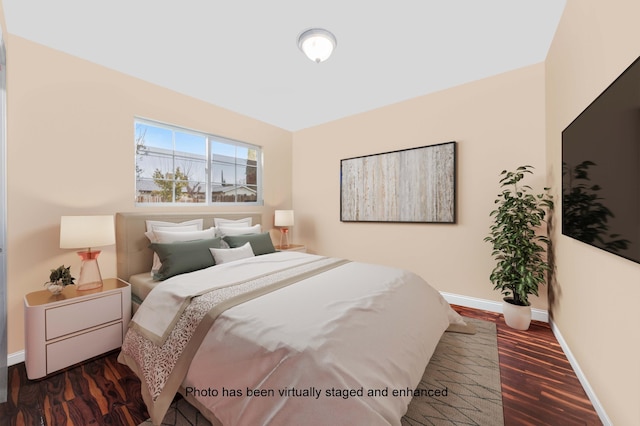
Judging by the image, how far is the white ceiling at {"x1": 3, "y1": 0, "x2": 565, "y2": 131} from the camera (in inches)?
73.0

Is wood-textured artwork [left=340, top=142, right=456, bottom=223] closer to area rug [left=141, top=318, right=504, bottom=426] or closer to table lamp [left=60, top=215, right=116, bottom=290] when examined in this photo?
area rug [left=141, top=318, right=504, bottom=426]

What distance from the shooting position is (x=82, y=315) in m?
2.01

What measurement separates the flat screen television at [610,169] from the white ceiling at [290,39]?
1.08m

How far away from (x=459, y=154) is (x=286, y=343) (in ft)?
9.66

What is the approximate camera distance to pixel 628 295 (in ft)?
4.03

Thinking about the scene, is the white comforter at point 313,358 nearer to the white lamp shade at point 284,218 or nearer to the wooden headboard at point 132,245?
the wooden headboard at point 132,245

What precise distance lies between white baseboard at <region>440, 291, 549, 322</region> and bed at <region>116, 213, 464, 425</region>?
36.9 inches

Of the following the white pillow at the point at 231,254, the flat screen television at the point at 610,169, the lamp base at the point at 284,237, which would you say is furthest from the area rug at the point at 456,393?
the lamp base at the point at 284,237

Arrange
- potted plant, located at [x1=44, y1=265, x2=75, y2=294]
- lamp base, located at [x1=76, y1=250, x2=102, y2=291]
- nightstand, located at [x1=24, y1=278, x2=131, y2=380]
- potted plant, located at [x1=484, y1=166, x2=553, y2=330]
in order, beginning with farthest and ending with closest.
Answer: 1. potted plant, located at [x1=484, y1=166, x2=553, y2=330]
2. lamp base, located at [x1=76, y1=250, x2=102, y2=291]
3. potted plant, located at [x1=44, y1=265, x2=75, y2=294]
4. nightstand, located at [x1=24, y1=278, x2=131, y2=380]

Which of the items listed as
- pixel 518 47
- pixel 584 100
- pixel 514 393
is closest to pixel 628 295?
pixel 514 393

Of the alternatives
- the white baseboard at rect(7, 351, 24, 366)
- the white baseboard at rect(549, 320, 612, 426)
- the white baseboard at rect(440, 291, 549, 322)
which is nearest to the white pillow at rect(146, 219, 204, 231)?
the white baseboard at rect(7, 351, 24, 366)

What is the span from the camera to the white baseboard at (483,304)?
2.68 metres

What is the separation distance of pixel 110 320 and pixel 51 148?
1577 mm

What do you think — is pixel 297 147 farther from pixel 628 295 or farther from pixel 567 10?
pixel 628 295
